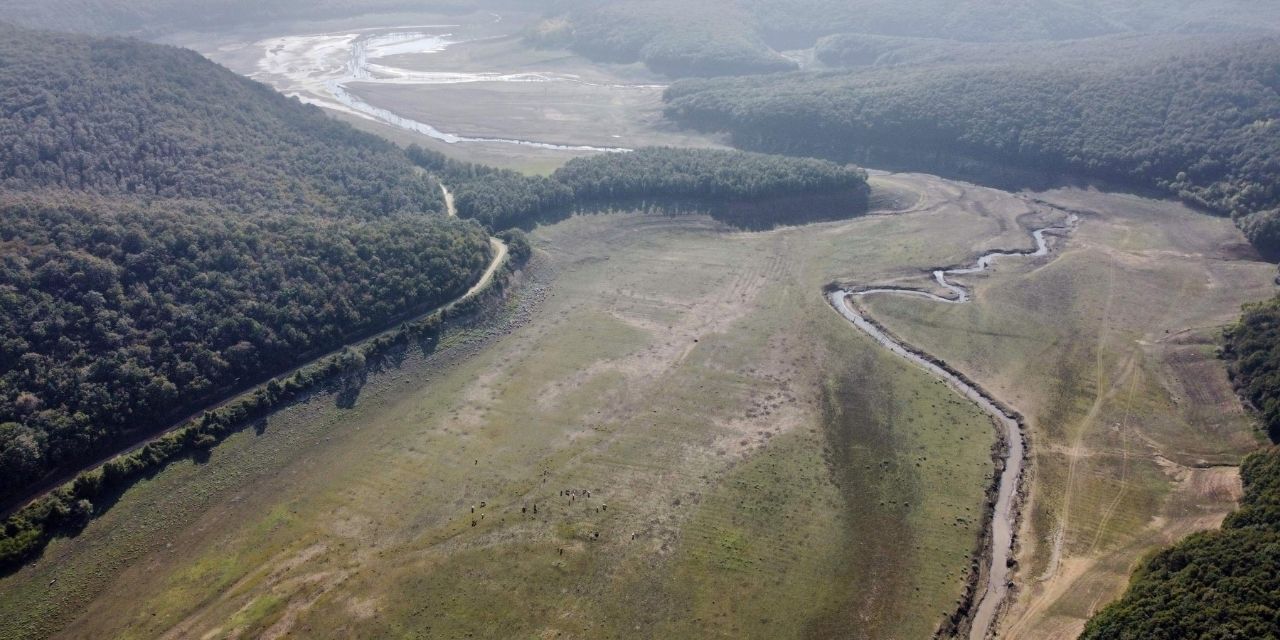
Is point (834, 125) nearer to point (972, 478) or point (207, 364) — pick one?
point (972, 478)

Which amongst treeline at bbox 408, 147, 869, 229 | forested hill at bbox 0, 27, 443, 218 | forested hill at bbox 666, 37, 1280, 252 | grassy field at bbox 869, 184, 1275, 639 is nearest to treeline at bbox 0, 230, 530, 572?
treeline at bbox 408, 147, 869, 229

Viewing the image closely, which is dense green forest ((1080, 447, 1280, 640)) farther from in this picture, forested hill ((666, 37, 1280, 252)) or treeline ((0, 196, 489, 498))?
forested hill ((666, 37, 1280, 252))

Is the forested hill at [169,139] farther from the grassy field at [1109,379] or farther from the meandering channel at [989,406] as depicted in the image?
Answer: the grassy field at [1109,379]

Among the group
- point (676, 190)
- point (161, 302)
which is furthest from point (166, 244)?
point (676, 190)

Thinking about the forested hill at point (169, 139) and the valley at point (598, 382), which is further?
the forested hill at point (169, 139)

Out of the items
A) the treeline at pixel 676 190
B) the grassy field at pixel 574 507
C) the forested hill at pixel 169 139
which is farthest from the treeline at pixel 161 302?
the treeline at pixel 676 190

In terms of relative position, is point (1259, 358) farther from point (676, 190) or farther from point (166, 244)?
point (166, 244)

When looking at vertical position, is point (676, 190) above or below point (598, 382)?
above

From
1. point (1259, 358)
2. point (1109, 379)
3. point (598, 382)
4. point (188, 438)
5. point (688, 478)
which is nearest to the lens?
point (688, 478)
